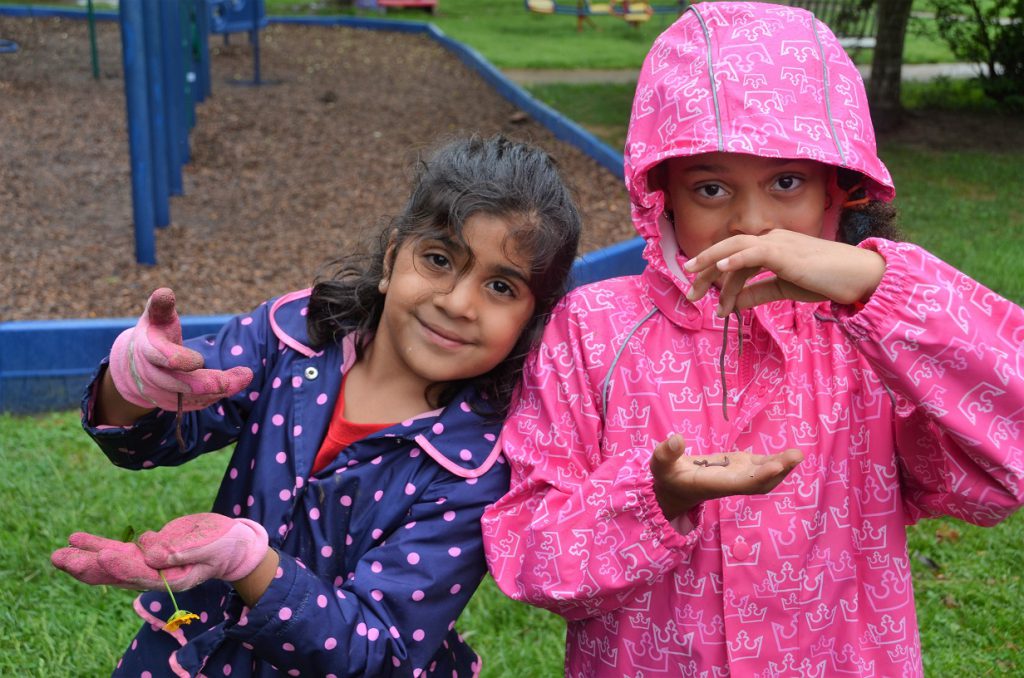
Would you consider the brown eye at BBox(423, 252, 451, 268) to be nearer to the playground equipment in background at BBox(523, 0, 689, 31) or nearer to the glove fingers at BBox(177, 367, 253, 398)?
the glove fingers at BBox(177, 367, 253, 398)

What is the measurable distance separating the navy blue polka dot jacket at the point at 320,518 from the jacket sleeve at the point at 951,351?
28.5 inches

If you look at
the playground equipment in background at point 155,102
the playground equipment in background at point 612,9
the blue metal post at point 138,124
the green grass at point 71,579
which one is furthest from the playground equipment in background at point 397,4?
the green grass at point 71,579

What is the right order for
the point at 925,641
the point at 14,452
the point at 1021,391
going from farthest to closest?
the point at 14,452 → the point at 925,641 → the point at 1021,391

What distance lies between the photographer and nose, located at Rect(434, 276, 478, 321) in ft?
6.57

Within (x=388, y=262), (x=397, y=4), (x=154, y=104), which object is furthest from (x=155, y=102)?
(x=397, y=4)

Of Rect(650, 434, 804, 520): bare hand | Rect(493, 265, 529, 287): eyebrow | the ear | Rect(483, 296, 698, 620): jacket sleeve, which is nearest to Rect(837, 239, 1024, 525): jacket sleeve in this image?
Rect(650, 434, 804, 520): bare hand

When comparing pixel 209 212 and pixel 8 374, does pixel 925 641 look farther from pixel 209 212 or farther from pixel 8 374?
pixel 209 212

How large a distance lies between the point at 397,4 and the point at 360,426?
1785cm

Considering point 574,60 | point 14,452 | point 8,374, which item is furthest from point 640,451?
point 574,60

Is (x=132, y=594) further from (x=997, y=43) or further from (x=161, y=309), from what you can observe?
(x=997, y=43)

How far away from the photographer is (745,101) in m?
1.92

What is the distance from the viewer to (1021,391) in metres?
1.63

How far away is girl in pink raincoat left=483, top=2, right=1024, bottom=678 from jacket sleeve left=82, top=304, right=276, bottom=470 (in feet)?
1.63

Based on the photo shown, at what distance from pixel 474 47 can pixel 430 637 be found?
1447cm
